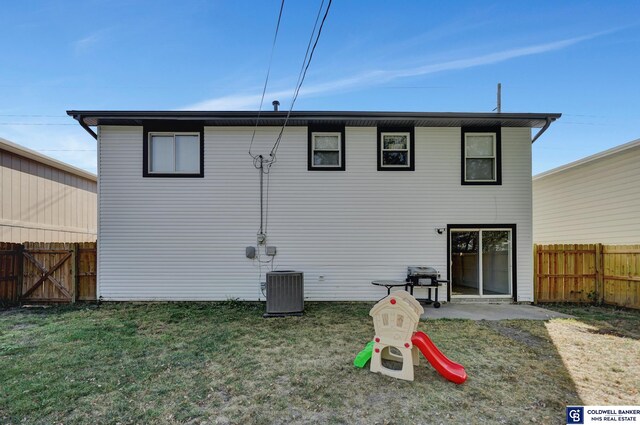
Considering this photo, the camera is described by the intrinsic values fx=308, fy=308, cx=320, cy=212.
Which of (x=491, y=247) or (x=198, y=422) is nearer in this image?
(x=198, y=422)

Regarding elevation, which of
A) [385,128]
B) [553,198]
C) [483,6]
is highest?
[483,6]

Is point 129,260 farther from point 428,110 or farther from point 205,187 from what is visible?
point 428,110

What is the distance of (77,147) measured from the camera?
17578 millimetres

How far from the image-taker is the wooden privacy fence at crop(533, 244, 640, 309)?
782 centimetres

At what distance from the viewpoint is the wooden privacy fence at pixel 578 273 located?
7816 millimetres

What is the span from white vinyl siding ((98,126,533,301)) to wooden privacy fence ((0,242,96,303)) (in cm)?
49

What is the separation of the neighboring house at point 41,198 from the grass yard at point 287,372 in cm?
472

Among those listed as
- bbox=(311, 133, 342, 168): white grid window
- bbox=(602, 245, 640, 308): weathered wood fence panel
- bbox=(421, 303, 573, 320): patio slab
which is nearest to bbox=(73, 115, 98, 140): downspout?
bbox=(311, 133, 342, 168): white grid window

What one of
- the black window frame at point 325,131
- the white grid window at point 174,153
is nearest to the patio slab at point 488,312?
the black window frame at point 325,131

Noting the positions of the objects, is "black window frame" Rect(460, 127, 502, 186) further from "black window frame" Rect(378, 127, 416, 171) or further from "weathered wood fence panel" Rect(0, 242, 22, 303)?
"weathered wood fence panel" Rect(0, 242, 22, 303)

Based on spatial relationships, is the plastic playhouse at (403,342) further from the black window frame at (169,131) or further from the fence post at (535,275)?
the black window frame at (169,131)

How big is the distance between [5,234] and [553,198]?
18.0m

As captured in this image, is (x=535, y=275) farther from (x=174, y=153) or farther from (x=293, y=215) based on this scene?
(x=174, y=153)

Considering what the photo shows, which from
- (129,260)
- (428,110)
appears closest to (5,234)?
(129,260)
